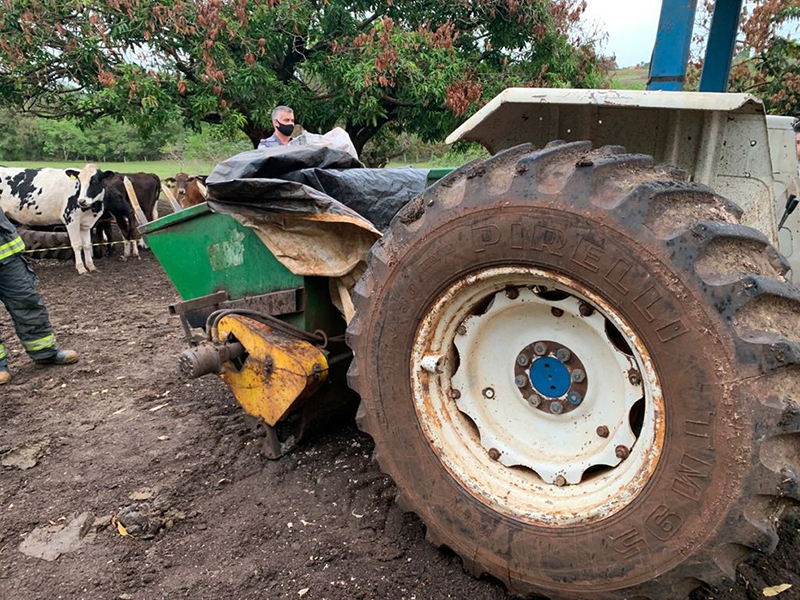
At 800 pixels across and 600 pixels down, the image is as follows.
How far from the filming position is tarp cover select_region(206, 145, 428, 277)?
2494 mm

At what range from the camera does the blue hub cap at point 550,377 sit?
6.42 ft

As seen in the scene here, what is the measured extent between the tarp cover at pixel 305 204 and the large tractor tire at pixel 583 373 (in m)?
0.54

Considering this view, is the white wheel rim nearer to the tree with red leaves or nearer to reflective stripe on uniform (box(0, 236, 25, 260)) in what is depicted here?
reflective stripe on uniform (box(0, 236, 25, 260))

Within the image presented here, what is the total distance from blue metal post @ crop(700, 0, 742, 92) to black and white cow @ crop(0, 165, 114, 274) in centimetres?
887

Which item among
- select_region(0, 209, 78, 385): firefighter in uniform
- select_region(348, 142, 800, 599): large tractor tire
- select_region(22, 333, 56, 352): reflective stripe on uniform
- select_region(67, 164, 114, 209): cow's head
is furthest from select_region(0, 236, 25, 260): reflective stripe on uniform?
select_region(67, 164, 114, 209): cow's head

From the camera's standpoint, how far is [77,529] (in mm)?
2555

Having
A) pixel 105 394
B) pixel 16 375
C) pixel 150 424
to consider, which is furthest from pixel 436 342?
pixel 16 375

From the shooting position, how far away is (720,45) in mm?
3021

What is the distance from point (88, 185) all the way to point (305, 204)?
27.1 feet

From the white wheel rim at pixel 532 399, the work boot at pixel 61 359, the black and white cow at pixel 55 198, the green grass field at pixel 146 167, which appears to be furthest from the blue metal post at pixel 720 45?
the green grass field at pixel 146 167

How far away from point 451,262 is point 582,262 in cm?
40

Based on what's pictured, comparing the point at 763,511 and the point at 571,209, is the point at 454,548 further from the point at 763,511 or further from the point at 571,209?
the point at 571,209

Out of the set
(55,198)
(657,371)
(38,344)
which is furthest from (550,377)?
(55,198)

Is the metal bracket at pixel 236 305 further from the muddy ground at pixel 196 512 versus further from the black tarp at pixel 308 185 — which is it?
the muddy ground at pixel 196 512
